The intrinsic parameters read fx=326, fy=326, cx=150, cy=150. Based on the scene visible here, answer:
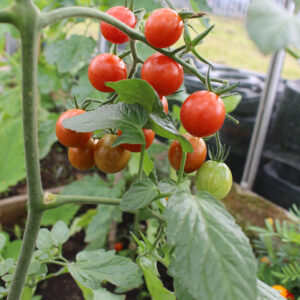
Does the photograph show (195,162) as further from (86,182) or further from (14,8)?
(86,182)

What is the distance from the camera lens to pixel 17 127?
1.18 m

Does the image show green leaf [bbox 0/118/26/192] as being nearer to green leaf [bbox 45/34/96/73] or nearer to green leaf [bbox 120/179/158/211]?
green leaf [bbox 45/34/96/73]

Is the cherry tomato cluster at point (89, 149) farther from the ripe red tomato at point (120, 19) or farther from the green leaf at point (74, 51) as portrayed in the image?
the green leaf at point (74, 51)

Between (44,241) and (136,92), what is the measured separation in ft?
1.00

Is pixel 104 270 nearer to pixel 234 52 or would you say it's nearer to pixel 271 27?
pixel 271 27

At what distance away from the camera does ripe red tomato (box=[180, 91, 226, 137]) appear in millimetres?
334

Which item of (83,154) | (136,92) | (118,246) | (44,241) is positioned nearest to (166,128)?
(136,92)

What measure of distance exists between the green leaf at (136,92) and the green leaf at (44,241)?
283 mm

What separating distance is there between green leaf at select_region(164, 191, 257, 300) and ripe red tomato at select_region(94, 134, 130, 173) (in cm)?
12

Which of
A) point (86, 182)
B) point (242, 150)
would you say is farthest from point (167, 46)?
point (242, 150)

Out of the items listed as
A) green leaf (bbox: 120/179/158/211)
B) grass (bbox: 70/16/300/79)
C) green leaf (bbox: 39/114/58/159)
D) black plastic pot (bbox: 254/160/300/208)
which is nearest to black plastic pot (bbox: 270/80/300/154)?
black plastic pot (bbox: 254/160/300/208)

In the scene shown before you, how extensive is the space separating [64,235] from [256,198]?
92cm

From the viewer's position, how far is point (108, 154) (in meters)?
0.39

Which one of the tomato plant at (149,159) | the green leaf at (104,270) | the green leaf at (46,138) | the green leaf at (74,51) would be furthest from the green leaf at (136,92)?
the green leaf at (46,138)
